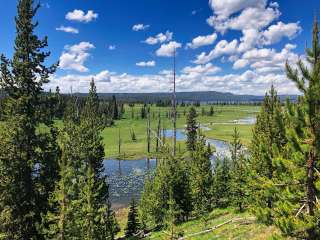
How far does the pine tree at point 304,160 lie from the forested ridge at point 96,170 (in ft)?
0.13

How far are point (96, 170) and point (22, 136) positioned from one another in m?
12.4

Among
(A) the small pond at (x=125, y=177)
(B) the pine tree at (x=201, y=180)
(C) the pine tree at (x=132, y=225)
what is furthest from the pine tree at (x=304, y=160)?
(A) the small pond at (x=125, y=177)

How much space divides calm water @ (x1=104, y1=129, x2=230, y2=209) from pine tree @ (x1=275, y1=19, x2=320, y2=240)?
32.5 m

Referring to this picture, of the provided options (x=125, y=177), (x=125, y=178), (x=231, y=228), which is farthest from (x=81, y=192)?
(x=125, y=177)

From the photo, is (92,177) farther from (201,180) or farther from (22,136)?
(201,180)

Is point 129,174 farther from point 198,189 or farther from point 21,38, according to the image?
point 21,38

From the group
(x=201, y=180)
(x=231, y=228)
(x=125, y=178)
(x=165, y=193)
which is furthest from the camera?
(x=125, y=178)

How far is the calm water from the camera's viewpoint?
6100 cm

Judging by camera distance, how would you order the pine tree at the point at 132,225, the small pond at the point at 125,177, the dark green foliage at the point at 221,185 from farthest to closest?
the small pond at the point at 125,177, the dark green foliage at the point at 221,185, the pine tree at the point at 132,225

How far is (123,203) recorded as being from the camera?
57688 millimetres

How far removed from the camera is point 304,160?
1444 centimetres

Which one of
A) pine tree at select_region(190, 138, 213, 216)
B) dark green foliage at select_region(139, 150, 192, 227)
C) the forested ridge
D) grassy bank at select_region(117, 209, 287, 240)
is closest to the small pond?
pine tree at select_region(190, 138, 213, 216)

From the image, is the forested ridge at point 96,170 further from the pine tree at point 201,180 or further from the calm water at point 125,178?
the calm water at point 125,178

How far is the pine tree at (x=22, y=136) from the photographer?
22.9m
